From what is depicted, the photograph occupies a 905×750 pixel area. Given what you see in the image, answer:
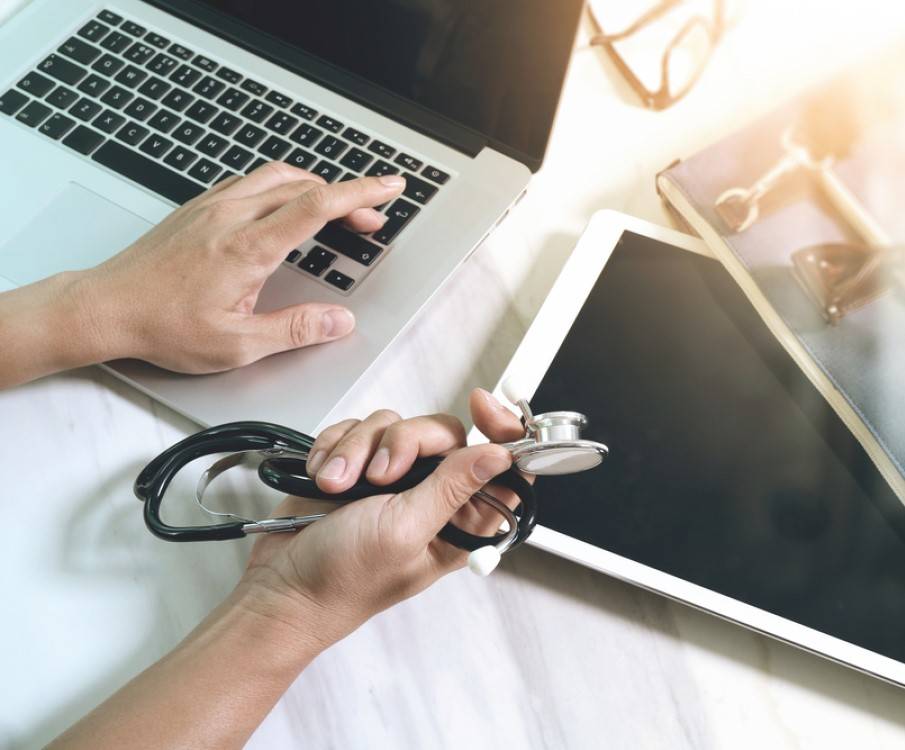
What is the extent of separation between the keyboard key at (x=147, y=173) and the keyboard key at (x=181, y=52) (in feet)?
0.37

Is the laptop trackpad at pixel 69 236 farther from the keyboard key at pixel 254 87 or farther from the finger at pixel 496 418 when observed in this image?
the finger at pixel 496 418

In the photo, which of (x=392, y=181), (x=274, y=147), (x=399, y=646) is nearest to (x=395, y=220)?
(x=392, y=181)

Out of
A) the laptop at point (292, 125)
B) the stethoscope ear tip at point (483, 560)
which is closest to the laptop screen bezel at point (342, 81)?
the laptop at point (292, 125)

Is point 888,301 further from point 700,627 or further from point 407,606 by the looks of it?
point 407,606

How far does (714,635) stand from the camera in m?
0.58

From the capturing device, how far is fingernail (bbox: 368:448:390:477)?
1.72ft

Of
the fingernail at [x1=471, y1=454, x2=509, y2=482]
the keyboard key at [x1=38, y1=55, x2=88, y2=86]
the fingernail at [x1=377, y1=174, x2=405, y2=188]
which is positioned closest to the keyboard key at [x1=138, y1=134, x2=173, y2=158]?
the keyboard key at [x1=38, y1=55, x2=88, y2=86]

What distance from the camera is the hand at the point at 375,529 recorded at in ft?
1.62

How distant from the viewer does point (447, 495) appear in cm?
50

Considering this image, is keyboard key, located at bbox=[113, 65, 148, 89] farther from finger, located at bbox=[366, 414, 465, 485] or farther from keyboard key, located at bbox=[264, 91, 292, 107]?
finger, located at bbox=[366, 414, 465, 485]

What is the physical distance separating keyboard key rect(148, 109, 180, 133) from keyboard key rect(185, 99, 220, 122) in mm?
13

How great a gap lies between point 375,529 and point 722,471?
0.86 ft

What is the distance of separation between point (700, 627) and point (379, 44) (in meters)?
0.55

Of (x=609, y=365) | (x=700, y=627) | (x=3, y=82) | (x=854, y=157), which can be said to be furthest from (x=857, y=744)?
(x=3, y=82)
